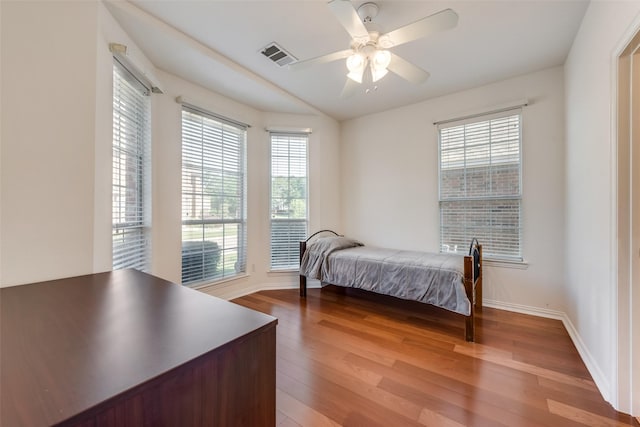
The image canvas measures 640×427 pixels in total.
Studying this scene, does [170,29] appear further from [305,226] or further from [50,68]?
[305,226]

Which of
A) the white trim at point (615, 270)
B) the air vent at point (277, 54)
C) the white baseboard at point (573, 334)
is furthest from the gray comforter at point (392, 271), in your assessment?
the air vent at point (277, 54)

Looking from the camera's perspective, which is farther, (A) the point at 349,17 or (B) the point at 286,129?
(B) the point at 286,129

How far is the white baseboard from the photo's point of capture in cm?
167

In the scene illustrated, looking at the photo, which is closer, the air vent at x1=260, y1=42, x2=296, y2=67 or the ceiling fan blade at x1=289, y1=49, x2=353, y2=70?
the ceiling fan blade at x1=289, y1=49, x2=353, y2=70

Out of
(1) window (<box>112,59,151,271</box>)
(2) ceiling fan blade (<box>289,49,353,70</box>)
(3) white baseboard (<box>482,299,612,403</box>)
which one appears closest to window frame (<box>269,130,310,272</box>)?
(1) window (<box>112,59,151,271</box>)

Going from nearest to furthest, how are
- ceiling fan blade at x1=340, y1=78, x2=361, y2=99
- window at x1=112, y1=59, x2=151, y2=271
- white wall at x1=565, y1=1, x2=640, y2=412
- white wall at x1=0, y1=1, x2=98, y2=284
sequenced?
1. white wall at x1=0, y1=1, x2=98, y2=284
2. white wall at x1=565, y1=1, x2=640, y2=412
3. window at x1=112, y1=59, x2=151, y2=271
4. ceiling fan blade at x1=340, y1=78, x2=361, y2=99

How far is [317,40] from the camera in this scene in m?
2.30

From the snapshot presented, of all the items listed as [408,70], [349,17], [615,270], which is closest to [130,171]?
[349,17]

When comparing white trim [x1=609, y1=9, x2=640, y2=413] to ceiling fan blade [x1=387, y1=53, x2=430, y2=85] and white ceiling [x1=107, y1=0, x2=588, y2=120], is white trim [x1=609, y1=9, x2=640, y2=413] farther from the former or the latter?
ceiling fan blade [x1=387, y1=53, x2=430, y2=85]

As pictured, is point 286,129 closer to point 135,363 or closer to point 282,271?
point 282,271

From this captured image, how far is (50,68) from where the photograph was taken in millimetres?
1454

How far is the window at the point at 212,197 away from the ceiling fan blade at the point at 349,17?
6.78 ft

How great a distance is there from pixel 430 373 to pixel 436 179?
7.65 ft

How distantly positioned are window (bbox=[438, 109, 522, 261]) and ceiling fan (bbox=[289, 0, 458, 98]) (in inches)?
61.9
